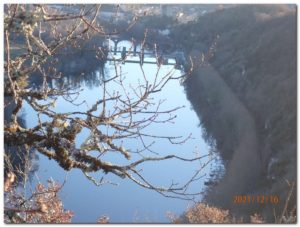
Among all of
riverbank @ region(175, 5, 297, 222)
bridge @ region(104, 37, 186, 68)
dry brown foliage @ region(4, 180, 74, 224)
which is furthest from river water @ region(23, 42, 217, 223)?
dry brown foliage @ region(4, 180, 74, 224)

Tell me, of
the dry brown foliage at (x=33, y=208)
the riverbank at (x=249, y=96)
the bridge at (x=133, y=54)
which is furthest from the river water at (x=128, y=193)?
the dry brown foliage at (x=33, y=208)

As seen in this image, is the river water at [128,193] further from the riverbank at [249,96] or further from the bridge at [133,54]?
the bridge at [133,54]

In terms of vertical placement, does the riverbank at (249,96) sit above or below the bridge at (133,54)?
above

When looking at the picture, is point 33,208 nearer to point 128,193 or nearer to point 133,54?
point 133,54

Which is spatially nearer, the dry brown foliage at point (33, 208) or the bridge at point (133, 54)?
the dry brown foliage at point (33, 208)

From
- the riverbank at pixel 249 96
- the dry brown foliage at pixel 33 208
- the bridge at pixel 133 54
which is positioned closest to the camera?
the dry brown foliage at pixel 33 208

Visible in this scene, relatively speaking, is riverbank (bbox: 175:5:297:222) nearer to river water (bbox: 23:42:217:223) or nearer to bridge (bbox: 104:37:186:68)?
river water (bbox: 23:42:217:223)

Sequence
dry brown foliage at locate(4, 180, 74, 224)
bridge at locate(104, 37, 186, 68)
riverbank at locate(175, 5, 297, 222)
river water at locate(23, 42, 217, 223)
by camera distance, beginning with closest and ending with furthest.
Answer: dry brown foliage at locate(4, 180, 74, 224) → bridge at locate(104, 37, 186, 68) → river water at locate(23, 42, 217, 223) → riverbank at locate(175, 5, 297, 222)

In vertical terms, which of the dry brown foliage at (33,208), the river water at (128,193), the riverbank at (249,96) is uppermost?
the riverbank at (249,96)

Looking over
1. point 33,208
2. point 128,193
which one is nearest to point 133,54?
point 33,208

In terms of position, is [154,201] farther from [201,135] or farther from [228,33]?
[228,33]

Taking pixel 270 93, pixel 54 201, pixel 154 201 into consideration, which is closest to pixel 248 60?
pixel 270 93
